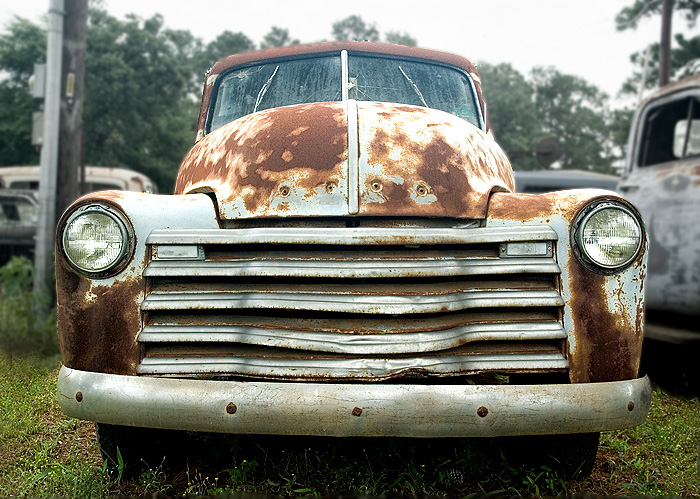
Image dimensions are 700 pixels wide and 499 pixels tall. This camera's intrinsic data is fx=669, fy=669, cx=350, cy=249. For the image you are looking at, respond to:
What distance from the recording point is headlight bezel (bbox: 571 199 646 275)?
93.5 inches

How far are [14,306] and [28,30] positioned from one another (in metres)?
21.0

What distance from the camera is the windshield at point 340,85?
3.60 metres

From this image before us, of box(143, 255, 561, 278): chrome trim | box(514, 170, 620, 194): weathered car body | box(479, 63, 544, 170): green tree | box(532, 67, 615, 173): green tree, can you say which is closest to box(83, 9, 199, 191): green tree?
box(514, 170, 620, 194): weathered car body

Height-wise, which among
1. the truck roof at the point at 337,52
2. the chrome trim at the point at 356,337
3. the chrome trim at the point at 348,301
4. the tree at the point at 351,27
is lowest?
the chrome trim at the point at 356,337

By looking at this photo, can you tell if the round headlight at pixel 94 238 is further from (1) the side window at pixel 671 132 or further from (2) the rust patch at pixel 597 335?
(1) the side window at pixel 671 132

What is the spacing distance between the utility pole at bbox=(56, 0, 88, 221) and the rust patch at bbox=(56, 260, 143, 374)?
4902mm

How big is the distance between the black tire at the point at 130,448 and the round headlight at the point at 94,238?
67 cm

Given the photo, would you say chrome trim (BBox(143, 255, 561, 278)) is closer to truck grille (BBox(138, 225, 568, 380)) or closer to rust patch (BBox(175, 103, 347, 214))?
truck grille (BBox(138, 225, 568, 380))

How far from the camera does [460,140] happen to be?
2889mm

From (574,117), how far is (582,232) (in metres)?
53.4

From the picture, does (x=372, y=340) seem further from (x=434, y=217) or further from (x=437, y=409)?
(x=434, y=217)

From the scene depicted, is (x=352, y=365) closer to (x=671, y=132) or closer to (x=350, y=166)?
(x=350, y=166)

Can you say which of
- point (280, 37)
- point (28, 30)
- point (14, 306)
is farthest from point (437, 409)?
point (280, 37)

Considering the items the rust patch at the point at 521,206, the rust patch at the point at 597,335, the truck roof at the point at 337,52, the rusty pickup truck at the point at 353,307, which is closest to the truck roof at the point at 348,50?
the truck roof at the point at 337,52
